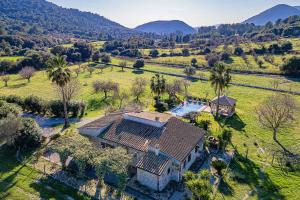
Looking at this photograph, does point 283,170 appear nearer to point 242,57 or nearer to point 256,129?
point 256,129

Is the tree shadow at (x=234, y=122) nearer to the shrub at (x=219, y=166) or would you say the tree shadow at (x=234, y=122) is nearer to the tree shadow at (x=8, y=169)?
the shrub at (x=219, y=166)

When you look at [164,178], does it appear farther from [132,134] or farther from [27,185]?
[27,185]

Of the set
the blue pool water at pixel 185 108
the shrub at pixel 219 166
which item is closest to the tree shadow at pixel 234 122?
the blue pool water at pixel 185 108

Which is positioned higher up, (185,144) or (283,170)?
(185,144)

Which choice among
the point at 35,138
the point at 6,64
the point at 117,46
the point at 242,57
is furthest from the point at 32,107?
the point at 117,46

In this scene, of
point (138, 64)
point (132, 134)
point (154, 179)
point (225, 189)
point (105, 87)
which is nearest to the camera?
point (154, 179)

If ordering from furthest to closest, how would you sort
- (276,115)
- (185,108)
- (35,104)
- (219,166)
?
(185,108) < (35,104) < (276,115) < (219,166)

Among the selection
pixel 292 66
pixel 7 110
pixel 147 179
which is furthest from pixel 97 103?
pixel 292 66

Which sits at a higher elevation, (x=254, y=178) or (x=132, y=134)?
(x=132, y=134)
